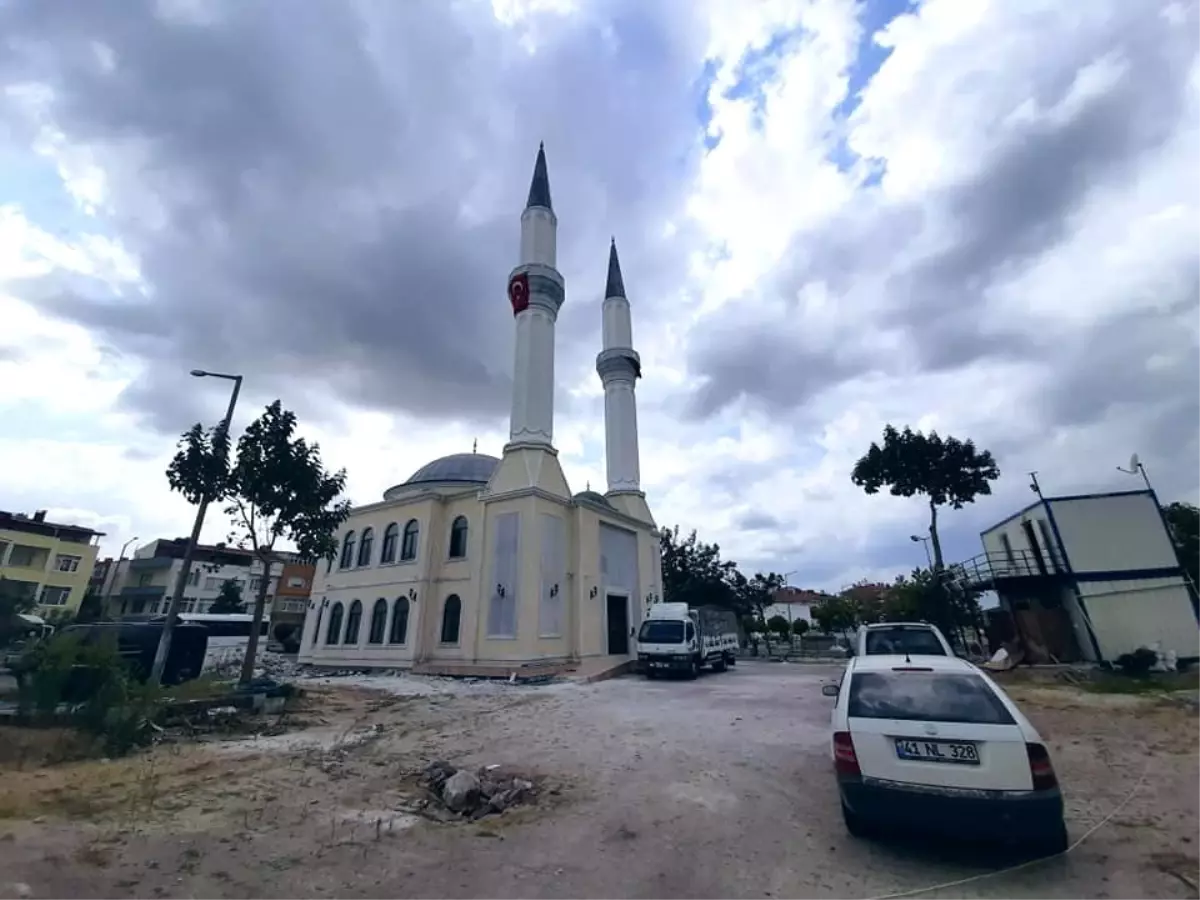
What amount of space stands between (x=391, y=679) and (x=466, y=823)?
1638 cm

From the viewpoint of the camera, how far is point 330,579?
89.8ft

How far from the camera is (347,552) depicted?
2723 centimetres

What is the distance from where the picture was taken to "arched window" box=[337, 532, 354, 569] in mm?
27000

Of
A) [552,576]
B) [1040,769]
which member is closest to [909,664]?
[1040,769]

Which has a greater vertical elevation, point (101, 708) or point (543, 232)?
point (543, 232)

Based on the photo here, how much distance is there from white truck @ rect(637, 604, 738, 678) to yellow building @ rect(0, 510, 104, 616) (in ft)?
136

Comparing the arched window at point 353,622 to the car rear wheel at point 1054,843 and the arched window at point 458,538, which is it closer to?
the arched window at point 458,538

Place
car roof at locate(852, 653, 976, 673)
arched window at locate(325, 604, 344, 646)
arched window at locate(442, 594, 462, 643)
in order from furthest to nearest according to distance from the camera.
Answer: arched window at locate(325, 604, 344, 646), arched window at locate(442, 594, 462, 643), car roof at locate(852, 653, 976, 673)

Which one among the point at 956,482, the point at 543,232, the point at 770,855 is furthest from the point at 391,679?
the point at 956,482

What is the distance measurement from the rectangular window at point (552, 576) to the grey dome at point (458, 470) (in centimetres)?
797

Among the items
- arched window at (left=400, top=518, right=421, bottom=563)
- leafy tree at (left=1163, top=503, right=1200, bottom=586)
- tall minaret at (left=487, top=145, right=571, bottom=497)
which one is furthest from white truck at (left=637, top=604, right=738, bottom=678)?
leafy tree at (left=1163, top=503, right=1200, bottom=586)

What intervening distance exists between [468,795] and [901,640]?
333 inches

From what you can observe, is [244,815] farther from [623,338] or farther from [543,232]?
[623,338]

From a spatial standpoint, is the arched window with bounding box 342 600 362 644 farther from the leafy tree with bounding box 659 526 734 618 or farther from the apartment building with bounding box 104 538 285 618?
the apartment building with bounding box 104 538 285 618
